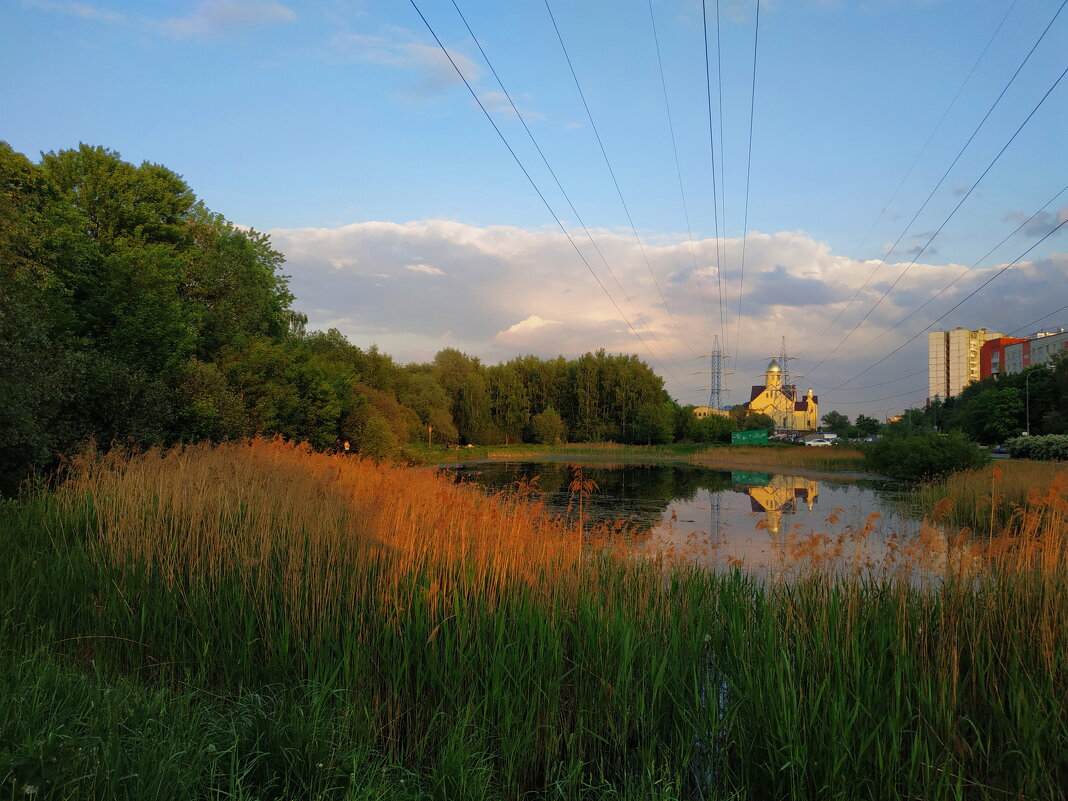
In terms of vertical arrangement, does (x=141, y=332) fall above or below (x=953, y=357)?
below

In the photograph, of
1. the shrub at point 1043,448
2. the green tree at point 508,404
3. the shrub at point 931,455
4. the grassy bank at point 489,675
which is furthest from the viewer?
the green tree at point 508,404

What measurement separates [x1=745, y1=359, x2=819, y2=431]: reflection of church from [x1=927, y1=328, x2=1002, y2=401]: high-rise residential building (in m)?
25.1

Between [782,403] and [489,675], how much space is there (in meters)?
125

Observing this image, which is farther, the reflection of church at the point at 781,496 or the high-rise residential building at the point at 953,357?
the high-rise residential building at the point at 953,357

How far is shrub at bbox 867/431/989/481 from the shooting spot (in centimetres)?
2338

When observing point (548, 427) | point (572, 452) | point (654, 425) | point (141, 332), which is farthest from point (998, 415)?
point (141, 332)

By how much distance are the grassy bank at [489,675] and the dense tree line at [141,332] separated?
5.50 metres

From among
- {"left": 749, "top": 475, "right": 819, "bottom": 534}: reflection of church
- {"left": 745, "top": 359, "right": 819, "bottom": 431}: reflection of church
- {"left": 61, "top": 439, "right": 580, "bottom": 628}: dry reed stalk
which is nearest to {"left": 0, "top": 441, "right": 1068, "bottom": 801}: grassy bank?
{"left": 61, "top": 439, "right": 580, "bottom": 628}: dry reed stalk

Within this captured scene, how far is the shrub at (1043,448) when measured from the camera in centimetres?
2658

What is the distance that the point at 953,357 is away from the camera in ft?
501

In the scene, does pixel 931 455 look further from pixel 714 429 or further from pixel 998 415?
pixel 998 415

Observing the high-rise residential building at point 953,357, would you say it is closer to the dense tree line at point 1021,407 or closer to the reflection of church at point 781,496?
the dense tree line at point 1021,407

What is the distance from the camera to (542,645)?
4.34m

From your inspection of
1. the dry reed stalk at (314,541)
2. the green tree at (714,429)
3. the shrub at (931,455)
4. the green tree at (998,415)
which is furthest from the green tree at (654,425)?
the dry reed stalk at (314,541)
